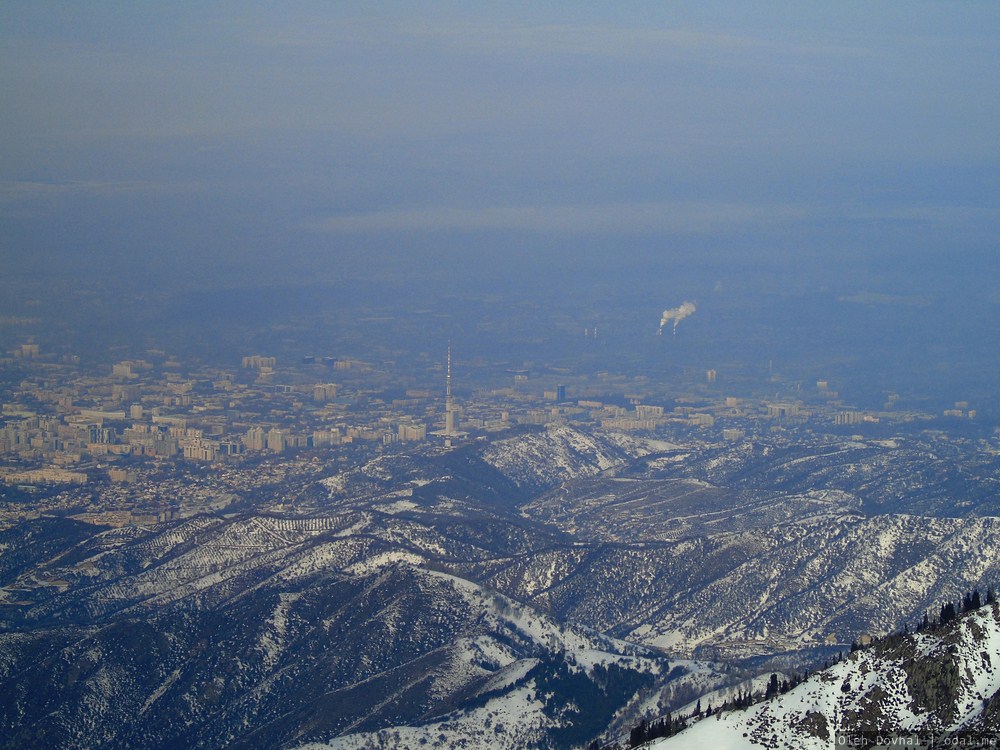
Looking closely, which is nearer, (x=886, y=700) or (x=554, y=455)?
(x=886, y=700)

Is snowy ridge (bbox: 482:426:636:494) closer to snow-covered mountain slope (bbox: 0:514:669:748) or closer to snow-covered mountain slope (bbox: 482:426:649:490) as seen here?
snow-covered mountain slope (bbox: 482:426:649:490)

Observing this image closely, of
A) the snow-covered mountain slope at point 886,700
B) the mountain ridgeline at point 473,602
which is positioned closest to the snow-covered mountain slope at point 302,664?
the mountain ridgeline at point 473,602

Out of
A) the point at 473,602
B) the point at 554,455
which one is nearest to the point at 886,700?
the point at 473,602

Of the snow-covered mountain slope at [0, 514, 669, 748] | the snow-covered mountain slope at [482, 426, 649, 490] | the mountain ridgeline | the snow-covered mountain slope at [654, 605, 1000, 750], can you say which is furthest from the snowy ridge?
the snow-covered mountain slope at [654, 605, 1000, 750]

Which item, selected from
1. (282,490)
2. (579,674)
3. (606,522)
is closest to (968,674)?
(579,674)

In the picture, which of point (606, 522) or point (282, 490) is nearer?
point (606, 522)

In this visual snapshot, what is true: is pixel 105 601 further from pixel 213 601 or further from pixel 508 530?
pixel 508 530

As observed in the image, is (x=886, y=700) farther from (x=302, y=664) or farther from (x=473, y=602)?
(x=473, y=602)

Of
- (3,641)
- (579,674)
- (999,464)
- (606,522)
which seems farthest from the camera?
(999,464)

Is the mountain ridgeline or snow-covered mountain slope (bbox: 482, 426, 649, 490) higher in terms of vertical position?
the mountain ridgeline
